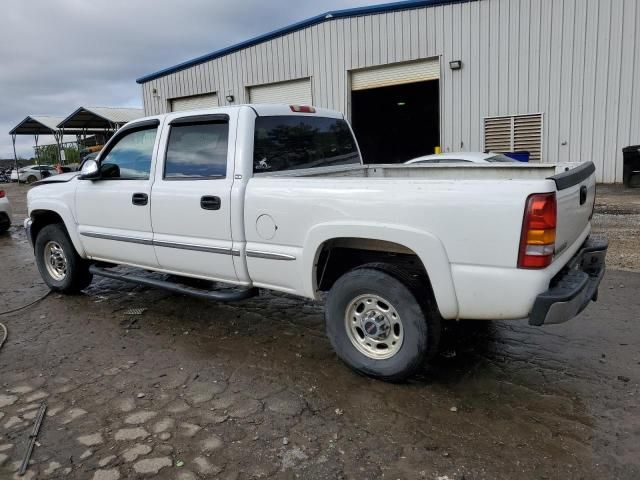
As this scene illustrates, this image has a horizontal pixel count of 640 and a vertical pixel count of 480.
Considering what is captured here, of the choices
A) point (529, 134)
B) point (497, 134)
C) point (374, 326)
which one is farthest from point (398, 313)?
point (497, 134)

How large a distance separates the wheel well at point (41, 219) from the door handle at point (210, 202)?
2.55 meters

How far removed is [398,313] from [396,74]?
13.9 meters

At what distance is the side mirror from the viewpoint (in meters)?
5.06

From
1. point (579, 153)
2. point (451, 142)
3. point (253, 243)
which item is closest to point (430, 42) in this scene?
point (451, 142)

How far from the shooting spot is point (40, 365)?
13.7ft

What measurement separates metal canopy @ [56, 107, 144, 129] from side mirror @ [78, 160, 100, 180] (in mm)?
24668

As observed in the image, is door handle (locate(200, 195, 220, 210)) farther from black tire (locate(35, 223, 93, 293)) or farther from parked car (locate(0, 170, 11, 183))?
parked car (locate(0, 170, 11, 183))

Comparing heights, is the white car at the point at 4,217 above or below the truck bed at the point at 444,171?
below

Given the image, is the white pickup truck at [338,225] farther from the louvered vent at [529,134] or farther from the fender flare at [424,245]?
the louvered vent at [529,134]

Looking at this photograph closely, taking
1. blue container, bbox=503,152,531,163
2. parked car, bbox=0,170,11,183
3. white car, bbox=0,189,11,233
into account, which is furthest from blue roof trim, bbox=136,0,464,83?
parked car, bbox=0,170,11,183

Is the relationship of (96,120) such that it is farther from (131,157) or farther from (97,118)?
(131,157)

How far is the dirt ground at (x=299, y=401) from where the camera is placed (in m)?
2.79

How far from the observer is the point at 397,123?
1004 inches

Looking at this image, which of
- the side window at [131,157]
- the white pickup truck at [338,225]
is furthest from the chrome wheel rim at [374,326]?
the side window at [131,157]
